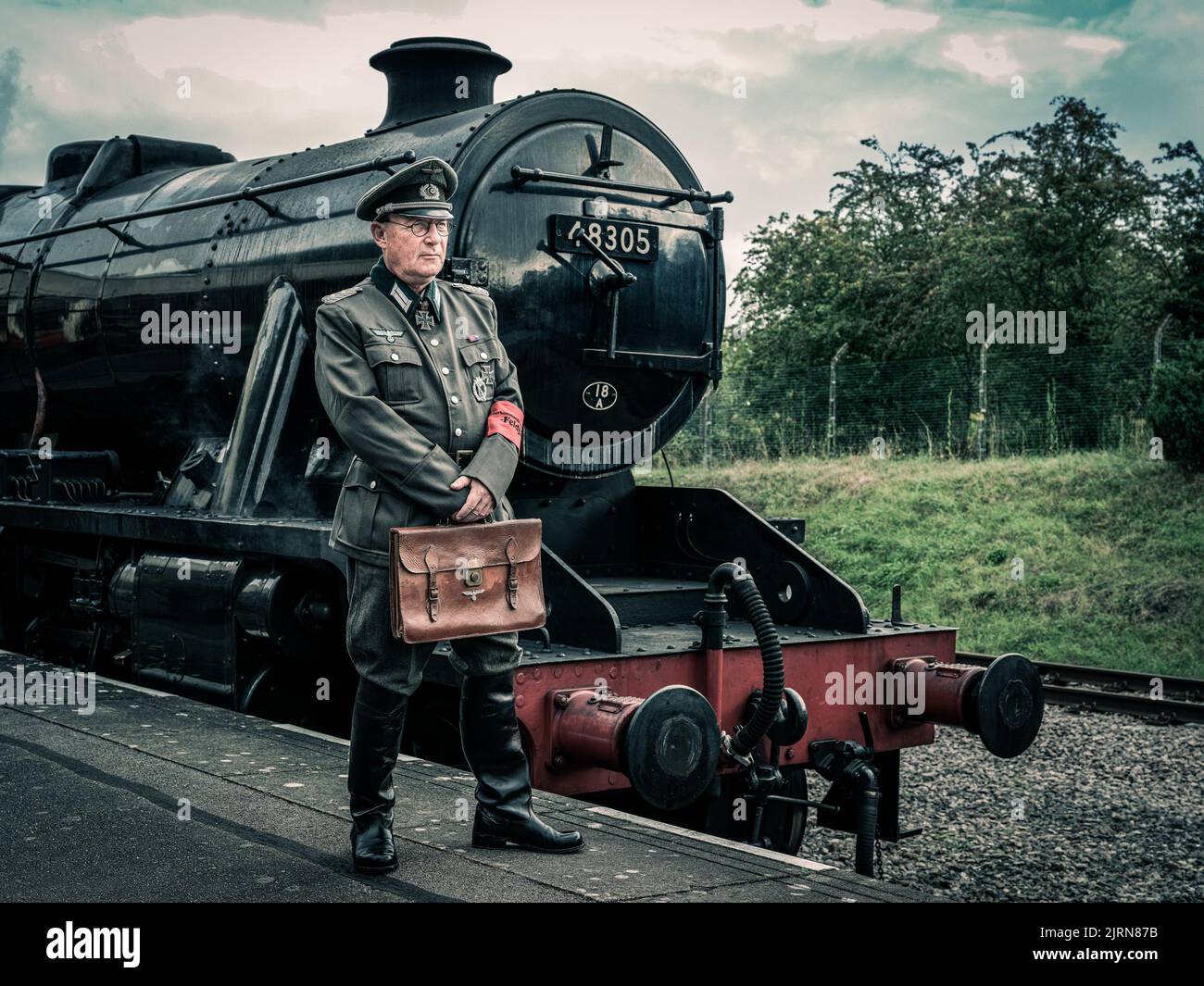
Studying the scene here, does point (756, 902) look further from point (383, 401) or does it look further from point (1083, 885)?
point (1083, 885)

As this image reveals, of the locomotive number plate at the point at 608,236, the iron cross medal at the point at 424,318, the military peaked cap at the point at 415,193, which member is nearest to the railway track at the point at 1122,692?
the locomotive number plate at the point at 608,236

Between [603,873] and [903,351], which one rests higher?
[903,351]

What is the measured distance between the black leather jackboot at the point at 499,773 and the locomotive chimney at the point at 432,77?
345cm

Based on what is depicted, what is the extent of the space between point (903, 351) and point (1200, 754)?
44.7 ft

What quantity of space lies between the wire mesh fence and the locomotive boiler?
8.77 metres

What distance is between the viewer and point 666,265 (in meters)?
5.89

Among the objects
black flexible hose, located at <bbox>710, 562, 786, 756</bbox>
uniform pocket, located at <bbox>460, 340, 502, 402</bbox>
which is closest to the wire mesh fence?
black flexible hose, located at <bbox>710, 562, 786, 756</bbox>

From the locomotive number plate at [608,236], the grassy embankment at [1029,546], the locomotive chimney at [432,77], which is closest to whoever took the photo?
the locomotive number plate at [608,236]

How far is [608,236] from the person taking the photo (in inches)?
221

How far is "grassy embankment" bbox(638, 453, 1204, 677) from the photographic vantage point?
35.6 feet

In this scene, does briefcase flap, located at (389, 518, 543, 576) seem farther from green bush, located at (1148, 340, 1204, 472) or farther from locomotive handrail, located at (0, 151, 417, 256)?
green bush, located at (1148, 340, 1204, 472)

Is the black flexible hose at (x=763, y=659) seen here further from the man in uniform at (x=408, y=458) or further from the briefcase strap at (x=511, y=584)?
the briefcase strap at (x=511, y=584)

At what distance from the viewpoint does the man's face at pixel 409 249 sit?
359cm
